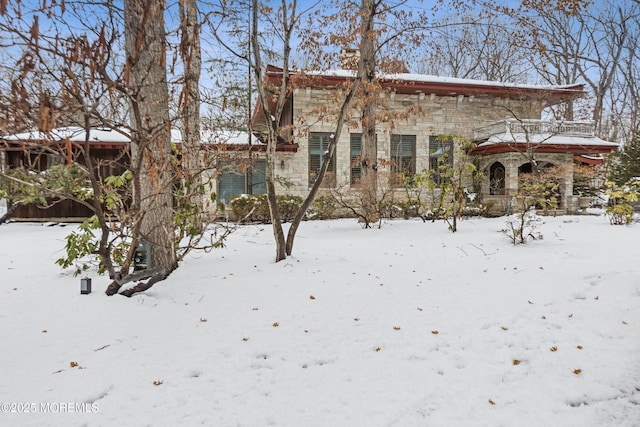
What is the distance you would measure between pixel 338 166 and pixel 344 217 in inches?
76.5

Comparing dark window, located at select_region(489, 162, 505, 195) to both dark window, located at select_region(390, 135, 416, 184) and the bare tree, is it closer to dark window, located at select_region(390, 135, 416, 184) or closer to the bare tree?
dark window, located at select_region(390, 135, 416, 184)

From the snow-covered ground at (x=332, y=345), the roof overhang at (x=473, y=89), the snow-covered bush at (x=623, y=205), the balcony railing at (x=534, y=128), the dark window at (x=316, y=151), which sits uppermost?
the roof overhang at (x=473, y=89)

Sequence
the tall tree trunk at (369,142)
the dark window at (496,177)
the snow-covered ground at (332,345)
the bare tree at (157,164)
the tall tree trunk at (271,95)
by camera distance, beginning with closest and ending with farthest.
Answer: the snow-covered ground at (332,345) < the bare tree at (157,164) < the tall tree trunk at (271,95) < the tall tree trunk at (369,142) < the dark window at (496,177)

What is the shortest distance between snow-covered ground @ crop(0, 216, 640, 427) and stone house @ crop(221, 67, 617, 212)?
835cm

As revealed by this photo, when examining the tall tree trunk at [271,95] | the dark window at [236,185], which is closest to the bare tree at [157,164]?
the tall tree trunk at [271,95]

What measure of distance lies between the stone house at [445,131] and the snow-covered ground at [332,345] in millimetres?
8351

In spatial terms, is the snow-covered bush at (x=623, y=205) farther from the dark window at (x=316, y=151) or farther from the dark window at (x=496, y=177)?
the dark window at (x=316, y=151)

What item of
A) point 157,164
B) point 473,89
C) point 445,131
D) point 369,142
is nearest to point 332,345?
point 157,164

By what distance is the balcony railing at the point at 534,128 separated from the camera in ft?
44.8

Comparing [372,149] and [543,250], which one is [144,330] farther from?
[372,149]

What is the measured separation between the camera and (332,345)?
3.17 m

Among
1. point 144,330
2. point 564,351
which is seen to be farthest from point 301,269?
point 564,351

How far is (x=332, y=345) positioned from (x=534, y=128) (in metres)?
13.8

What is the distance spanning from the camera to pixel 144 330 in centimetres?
337
